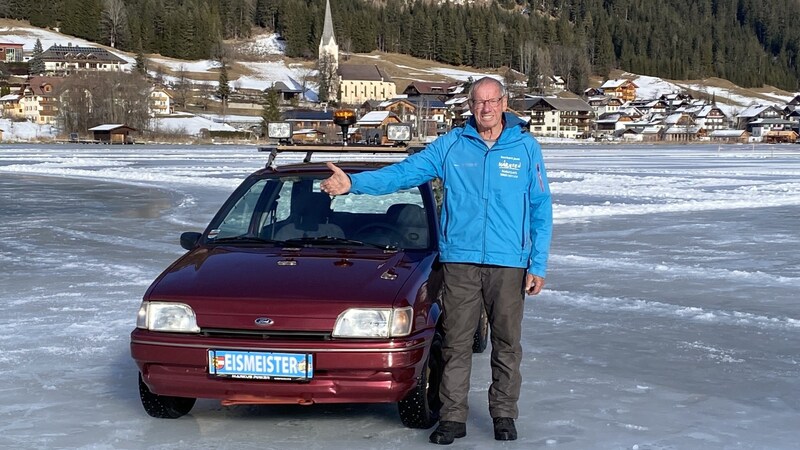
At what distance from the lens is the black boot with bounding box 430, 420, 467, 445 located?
16.8ft

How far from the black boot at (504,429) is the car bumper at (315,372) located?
521 mm

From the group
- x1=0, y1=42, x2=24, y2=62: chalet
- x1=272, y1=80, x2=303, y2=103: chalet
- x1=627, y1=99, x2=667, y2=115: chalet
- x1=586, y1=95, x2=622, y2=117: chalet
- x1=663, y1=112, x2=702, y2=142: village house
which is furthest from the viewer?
x1=586, y1=95, x2=622, y2=117: chalet

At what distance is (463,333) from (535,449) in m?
0.73

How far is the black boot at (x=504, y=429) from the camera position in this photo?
Result: 5.19 metres

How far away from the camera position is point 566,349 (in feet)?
24.9

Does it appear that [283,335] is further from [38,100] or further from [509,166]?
[38,100]

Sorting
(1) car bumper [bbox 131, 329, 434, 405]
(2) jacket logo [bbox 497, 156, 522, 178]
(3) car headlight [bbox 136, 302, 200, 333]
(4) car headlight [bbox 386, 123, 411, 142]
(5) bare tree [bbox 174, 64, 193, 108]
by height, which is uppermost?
(5) bare tree [bbox 174, 64, 193, 108]

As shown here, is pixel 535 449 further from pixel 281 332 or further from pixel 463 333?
pixel 281 332

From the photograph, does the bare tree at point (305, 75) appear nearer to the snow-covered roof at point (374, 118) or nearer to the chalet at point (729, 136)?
the snow-covered roof at point (374, 118)

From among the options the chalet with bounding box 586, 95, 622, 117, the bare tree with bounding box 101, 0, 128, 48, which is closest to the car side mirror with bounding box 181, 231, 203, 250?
the chalet with bounding box 586, 95, 622, 117

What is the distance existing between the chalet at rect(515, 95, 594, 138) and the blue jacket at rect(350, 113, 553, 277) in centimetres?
14522

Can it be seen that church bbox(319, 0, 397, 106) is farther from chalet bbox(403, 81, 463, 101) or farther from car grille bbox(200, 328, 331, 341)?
car grille bbox(200, 328, 331, 341)

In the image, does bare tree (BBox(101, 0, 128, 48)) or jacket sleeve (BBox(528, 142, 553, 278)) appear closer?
jacket sleeve (BBox(528, 142, 553, 278))

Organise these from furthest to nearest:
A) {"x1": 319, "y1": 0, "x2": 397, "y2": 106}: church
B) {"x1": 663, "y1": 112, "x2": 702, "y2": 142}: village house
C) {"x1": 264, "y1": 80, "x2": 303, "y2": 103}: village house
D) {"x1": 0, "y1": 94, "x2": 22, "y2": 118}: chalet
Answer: {"x1": 319, "y1": 0, "x2": 397, "y2": 106}: church → {"x1": 264, "y1": 80, "x2": 303, "y2": 103}: village house → {"x1": 663, "y1": 112, "x2": 702, "y2": 142}: village house → {"x1": 0, "y1": 94, "x2": 22, "y2": 118}: chalet
